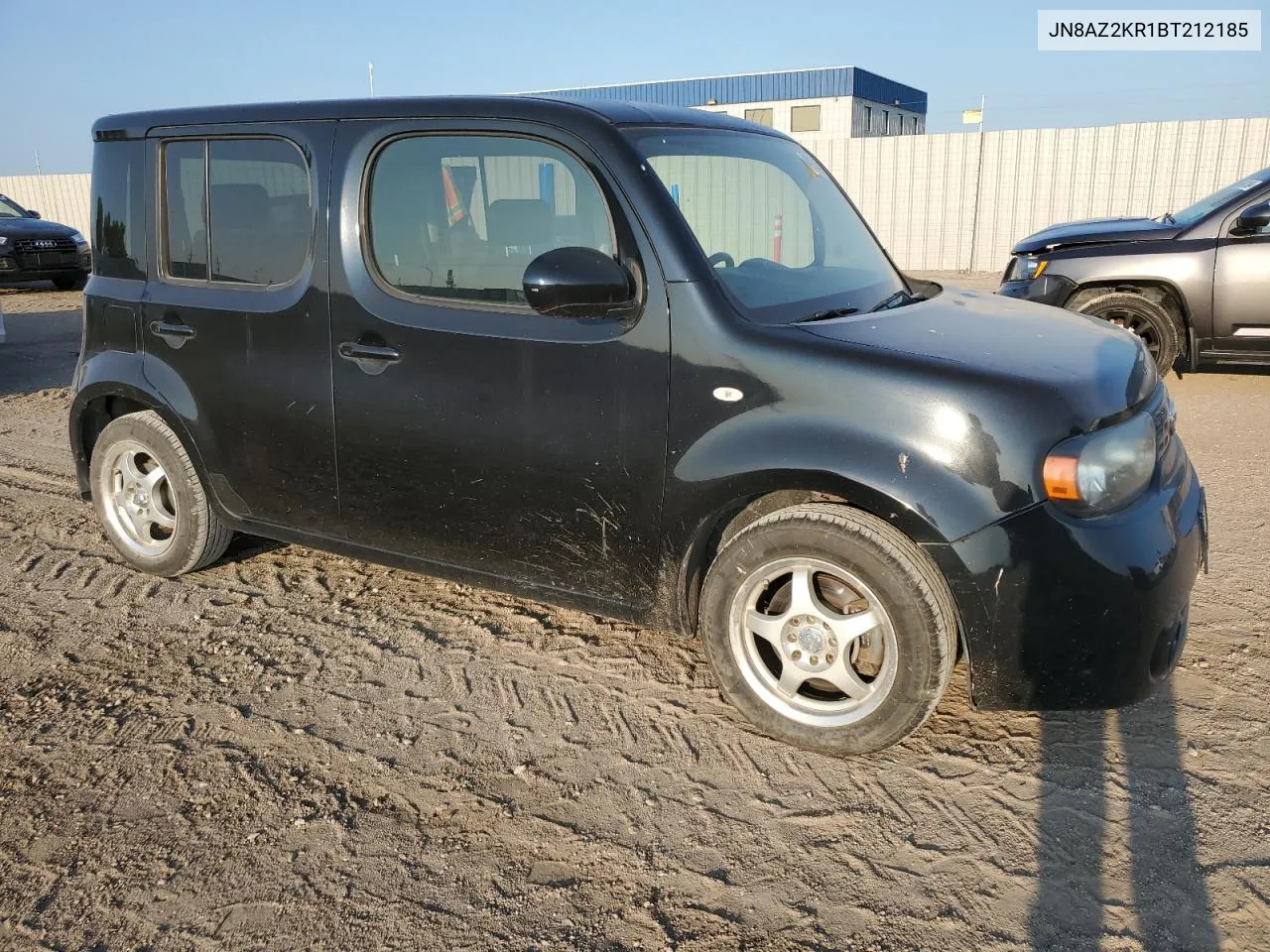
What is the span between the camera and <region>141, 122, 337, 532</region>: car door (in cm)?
367

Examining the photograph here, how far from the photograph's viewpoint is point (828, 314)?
3.26 metres

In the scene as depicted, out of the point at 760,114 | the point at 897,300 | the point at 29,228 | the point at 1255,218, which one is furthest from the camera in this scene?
the point at 760,114

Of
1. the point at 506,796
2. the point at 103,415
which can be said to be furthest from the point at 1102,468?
the point at 103,415

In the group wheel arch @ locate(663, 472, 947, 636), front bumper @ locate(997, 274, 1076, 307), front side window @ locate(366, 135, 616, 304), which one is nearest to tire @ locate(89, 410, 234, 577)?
front side window @ locate(366, 135, 616, 304)

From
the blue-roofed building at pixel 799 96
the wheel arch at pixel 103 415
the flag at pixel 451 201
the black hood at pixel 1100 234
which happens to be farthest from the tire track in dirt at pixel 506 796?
the blue-roofed building at pixel 799 96

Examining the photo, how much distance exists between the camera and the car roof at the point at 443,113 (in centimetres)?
325

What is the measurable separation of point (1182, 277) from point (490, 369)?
6.41 metres

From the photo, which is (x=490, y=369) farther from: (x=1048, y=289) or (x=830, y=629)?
(x=1048, y=289)

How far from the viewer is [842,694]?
3049mm

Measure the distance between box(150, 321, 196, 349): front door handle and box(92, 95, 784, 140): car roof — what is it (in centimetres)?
80

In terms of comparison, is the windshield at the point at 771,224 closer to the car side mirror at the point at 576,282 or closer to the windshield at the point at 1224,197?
the car side mirror at the point at 576,282

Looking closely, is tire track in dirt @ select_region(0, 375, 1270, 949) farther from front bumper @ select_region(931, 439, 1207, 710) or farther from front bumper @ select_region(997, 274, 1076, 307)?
front bumper @ select_region(997, 274, 1076, 307)

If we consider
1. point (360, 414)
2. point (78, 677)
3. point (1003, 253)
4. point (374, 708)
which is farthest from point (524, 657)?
point (1003, 253)

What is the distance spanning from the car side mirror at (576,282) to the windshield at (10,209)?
18.0 metres
